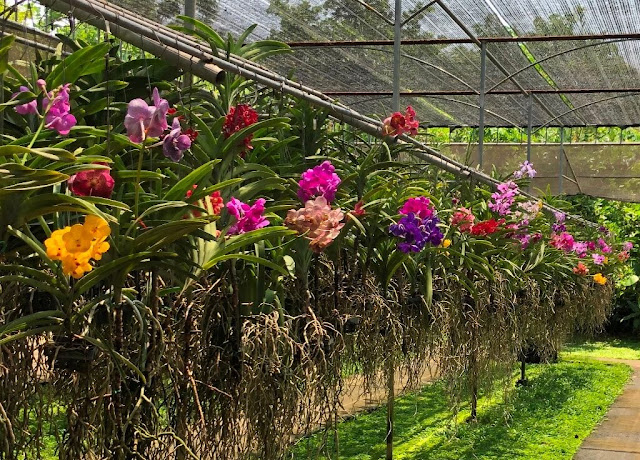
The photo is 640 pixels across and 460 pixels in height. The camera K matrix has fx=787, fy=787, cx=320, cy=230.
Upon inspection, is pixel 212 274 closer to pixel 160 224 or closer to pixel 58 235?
pixel 160 224

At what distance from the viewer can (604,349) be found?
10227 mm

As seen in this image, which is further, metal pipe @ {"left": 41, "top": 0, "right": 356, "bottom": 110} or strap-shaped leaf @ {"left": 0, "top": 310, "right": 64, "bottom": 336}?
metal pipe @ {"left": 41, "top": 0, "right": 356, "bottom": 110}

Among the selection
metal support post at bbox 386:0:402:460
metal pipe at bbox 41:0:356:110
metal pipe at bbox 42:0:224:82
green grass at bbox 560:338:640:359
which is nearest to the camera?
metal pipe at bbox 41:0:356:110

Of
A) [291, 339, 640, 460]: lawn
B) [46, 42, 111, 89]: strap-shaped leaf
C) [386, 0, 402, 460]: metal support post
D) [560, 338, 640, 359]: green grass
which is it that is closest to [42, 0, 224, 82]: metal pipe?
[46, 42, 111, 89]: strap-shaped leaf

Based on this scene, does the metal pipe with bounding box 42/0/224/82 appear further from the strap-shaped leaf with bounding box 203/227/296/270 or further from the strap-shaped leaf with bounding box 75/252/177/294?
the strap-shaped leaf with bounding box 75/252/177/294

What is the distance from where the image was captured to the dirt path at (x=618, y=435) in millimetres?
4852

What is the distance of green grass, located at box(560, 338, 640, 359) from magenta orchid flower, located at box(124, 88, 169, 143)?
873 cm

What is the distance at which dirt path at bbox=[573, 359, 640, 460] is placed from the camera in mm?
4852

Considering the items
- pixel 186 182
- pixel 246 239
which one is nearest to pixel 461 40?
pixel 246 239

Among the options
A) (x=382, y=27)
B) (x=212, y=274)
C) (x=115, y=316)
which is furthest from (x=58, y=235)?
(x=382, y=27)

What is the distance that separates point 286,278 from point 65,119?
36.3 inches

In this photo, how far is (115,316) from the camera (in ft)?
4.63

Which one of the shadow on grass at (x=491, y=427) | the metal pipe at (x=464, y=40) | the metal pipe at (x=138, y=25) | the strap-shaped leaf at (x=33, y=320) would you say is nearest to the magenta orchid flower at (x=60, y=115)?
the metal pipe at (x=138, y=25)

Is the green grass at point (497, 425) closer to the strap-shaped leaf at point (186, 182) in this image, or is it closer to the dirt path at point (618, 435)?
the dirt path at point (618, 435)
